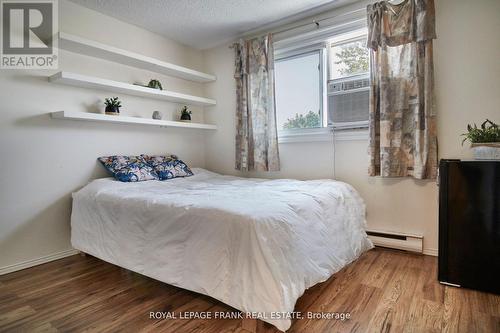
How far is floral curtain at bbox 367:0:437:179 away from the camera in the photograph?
2145mm

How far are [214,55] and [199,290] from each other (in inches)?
119

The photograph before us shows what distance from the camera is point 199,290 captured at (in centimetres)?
Answer: 154

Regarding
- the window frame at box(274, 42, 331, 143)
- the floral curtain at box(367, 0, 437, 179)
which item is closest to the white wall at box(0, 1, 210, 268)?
the window frame at box(274, 42, 331, 143)

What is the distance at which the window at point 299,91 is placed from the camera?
2.89m

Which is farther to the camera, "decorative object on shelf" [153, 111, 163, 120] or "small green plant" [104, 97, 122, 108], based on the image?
"decorative object on shelf" [153, 111, 163, 120]

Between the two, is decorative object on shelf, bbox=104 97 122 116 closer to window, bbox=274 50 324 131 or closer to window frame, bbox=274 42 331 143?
window, bbox=274 50 324 131

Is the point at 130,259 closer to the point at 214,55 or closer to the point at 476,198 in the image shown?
the point at 476,198

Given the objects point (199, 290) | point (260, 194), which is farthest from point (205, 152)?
point (199, 290)

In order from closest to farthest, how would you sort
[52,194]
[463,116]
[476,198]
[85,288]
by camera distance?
[476,198], [85,288], [463,116], [52,194]

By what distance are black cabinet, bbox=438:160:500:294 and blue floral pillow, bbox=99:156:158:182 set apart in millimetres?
2447

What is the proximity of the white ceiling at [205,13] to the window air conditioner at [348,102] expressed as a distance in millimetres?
744

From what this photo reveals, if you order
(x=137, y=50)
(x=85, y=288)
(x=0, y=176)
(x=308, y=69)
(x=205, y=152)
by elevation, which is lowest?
(x=85, y=288)

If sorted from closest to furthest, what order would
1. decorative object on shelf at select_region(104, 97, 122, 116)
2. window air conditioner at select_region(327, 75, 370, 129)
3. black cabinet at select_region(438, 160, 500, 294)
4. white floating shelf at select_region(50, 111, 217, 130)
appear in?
black cabinet at select_region(438, 160, 500, 294)
white floating shelf at select_region(50, 111, 217, 130)
window air conditioner at select_region(327, 75, 370, 129)
decorative object on shelf at select_region(104, 97, 122, 116)

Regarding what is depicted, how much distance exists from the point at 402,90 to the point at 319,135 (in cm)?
83
